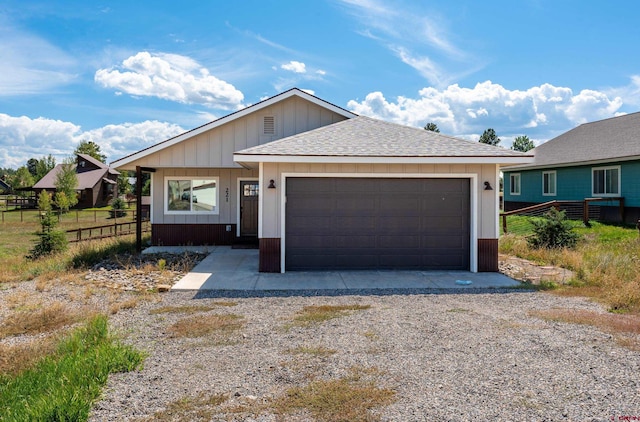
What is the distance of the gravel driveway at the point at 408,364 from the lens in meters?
3.55

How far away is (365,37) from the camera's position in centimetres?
1391

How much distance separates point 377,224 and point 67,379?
7.35m

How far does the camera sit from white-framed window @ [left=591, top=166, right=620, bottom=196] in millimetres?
19234

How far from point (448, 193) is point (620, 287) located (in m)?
3.79

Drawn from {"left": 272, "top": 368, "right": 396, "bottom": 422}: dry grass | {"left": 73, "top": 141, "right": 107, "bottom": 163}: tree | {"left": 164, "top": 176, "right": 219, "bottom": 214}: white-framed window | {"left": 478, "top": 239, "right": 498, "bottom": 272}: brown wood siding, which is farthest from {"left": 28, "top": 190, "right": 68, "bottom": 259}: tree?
{"left": 73, "top": 141, "right": 107, "bottom": 163}: tree

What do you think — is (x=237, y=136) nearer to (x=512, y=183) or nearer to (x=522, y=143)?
(x=512, y=183)

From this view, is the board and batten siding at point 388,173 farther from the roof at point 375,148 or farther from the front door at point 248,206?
the front door at point 248,206

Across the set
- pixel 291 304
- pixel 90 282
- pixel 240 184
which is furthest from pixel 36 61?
pixel 291 304

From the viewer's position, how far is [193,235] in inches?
579

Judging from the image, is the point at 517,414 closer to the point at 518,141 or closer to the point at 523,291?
the point at 523,291

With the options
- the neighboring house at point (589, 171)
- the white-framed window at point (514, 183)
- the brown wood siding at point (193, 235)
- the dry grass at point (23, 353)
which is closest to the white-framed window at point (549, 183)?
the neighboring house at point (589, 171)

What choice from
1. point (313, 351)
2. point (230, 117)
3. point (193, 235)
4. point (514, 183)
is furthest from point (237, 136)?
point (514, 183)

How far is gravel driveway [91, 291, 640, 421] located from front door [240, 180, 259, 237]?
7976 mm

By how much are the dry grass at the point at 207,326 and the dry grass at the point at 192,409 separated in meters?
1.81
